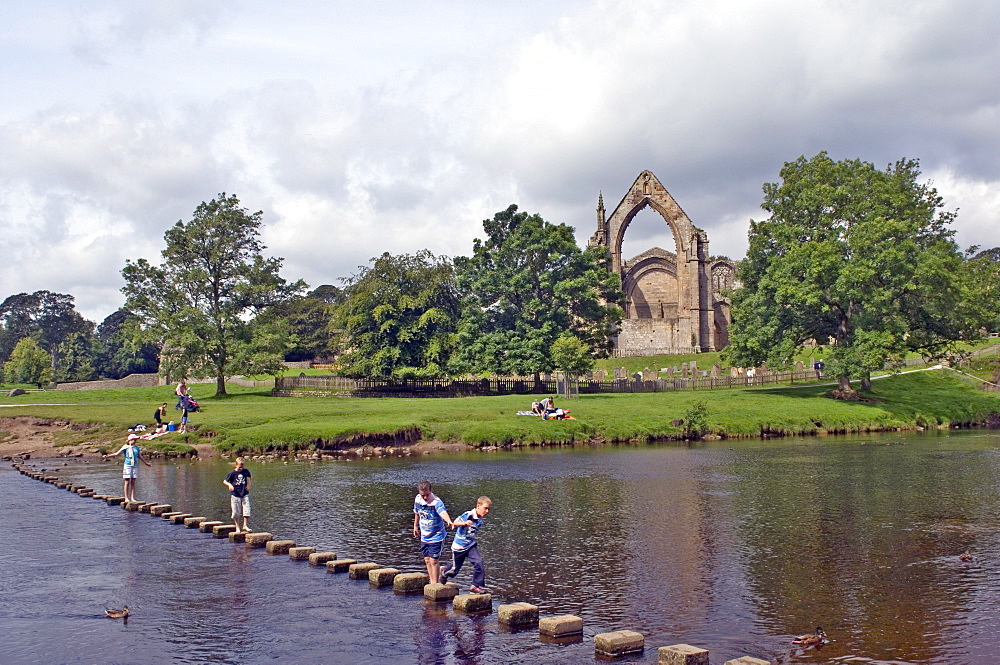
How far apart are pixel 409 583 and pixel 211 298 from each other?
206ft

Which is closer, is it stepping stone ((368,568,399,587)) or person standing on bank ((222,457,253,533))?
stepping stone ((368,568,399,587))

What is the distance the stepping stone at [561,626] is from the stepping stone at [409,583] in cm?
375

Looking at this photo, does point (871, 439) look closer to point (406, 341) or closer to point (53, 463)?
point (406, 341)

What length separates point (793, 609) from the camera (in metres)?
15.5

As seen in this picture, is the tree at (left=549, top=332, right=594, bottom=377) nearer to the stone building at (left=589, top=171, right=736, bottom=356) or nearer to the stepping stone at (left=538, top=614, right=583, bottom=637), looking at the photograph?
the stone building at (left=589, top=171, right=736, bottom=356)

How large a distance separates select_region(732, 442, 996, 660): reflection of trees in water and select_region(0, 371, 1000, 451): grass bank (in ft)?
50.8

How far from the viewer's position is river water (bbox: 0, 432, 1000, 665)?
13.8 meters

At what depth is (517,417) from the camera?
51.8 m

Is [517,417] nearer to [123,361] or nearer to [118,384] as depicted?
A: [118,384]

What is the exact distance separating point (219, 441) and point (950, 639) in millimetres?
37884

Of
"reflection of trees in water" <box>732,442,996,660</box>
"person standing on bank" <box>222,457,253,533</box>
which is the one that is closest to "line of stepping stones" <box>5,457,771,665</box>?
"person standing on bank" <box>222,457,253,533</box>

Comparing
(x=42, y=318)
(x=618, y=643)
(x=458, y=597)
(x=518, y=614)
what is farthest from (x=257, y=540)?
(x=42, y=318)

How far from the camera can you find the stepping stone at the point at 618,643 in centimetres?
1304

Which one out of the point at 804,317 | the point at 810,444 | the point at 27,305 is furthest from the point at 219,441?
the point at 27,305
